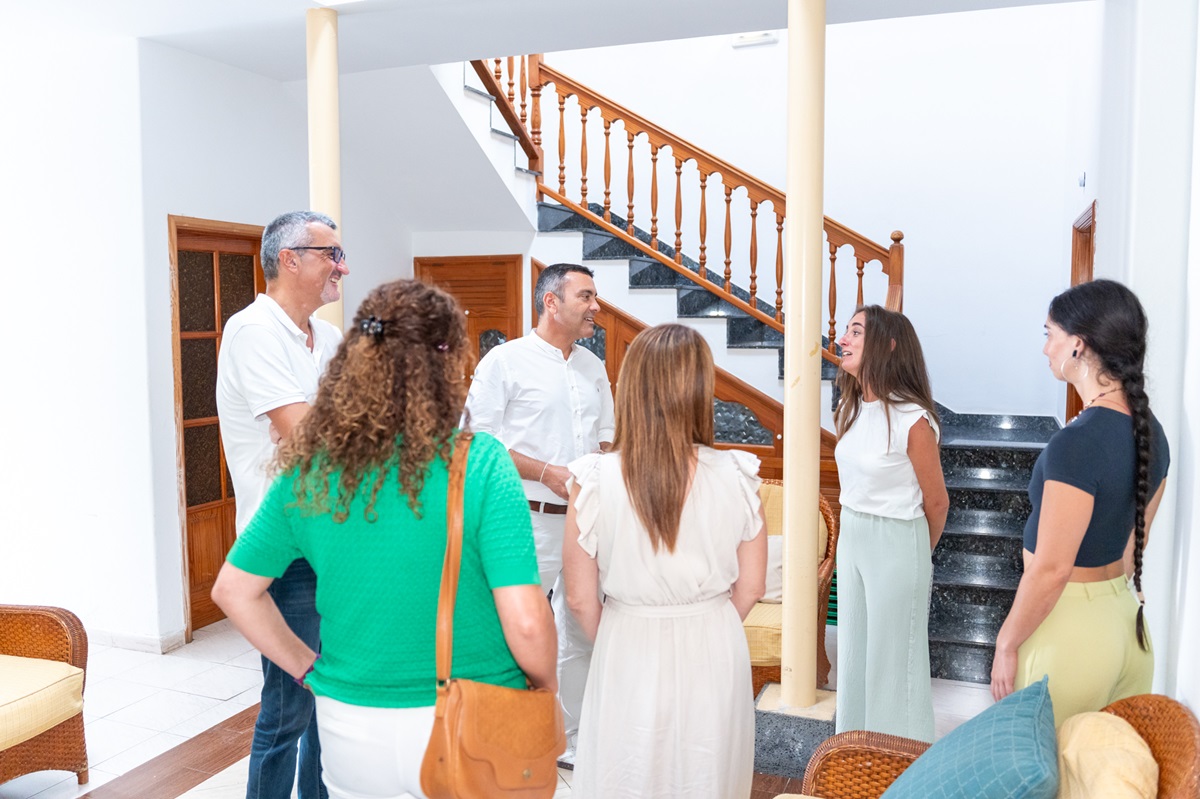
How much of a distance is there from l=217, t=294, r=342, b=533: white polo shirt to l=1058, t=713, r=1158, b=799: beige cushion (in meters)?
1.74

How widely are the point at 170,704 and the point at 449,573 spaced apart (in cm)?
280

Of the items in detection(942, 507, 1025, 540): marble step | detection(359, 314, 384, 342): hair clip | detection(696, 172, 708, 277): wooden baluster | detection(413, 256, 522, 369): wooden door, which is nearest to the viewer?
detection(359, 314, 384, 342): hair clip

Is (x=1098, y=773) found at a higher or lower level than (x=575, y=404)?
lower

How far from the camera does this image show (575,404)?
314cm

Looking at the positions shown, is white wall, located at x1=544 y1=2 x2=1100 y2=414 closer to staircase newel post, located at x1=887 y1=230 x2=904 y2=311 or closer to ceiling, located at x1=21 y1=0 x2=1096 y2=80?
staircase newel post, located at x1=887 y1=230 x2=904 y2=311

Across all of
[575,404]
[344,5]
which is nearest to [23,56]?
[344,5]

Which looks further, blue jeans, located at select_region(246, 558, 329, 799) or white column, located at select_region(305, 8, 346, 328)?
white column, located at select_region(305, 8, 346, 328)

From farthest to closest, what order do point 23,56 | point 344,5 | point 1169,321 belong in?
point 23,56 < point 344,5 < point 1169,321

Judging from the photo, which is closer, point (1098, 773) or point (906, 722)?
point (1098, 773)

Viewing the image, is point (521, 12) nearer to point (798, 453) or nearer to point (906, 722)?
point (798, 453)

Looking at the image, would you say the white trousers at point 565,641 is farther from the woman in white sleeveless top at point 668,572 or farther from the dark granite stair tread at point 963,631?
the dark granite stair tread at point 963,631

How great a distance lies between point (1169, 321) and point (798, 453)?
1108mm

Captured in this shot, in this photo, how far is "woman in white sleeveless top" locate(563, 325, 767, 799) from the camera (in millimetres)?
1850

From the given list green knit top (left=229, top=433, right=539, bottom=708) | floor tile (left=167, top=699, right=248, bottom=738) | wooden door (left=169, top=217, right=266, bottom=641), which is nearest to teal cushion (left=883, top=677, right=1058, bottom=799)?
green knit top (left=229, top=433, right=539, bottom=708)
